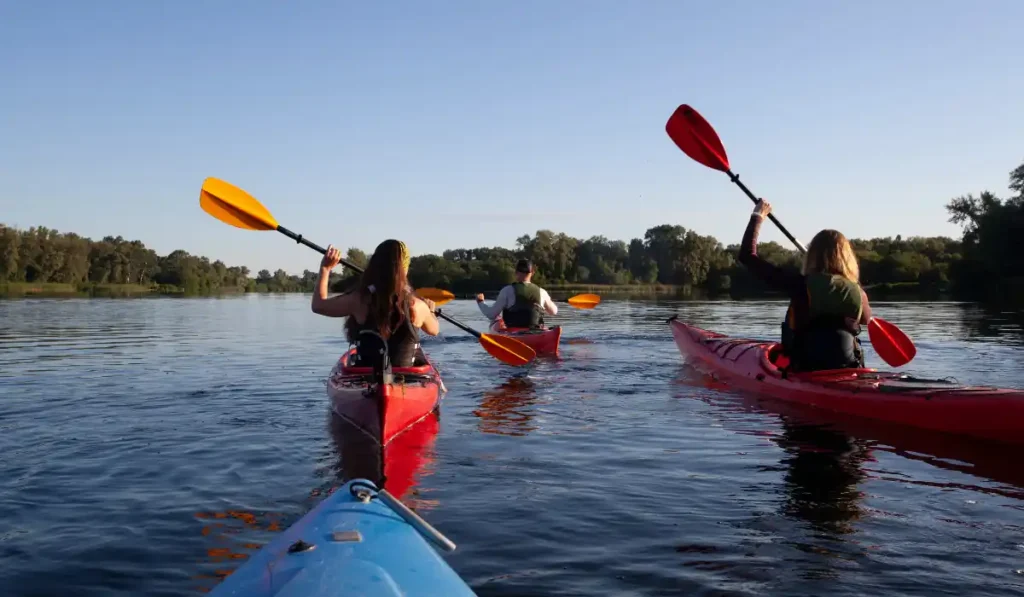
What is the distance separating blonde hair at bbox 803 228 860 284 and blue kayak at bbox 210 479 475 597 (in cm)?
571

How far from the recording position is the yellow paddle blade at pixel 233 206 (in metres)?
7.12

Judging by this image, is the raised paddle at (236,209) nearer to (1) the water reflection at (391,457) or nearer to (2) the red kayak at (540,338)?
(1) the water reflection at (391,457)

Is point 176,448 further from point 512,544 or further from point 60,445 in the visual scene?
point 512,544

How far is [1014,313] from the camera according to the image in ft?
79.8

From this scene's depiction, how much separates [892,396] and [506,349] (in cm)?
378

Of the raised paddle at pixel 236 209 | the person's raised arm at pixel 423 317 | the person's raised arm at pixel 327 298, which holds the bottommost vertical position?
the person's raised arm at pixel 423 317

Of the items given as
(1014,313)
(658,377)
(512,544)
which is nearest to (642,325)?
(658,377)

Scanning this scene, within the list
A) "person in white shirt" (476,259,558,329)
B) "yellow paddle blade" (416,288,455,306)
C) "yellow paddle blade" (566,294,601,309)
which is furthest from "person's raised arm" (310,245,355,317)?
"yellow paddle blade" (566,294,601,309)

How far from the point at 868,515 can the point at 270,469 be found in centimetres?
372

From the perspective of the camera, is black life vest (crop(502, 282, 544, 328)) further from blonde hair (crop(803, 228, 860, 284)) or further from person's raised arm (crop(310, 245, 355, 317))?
person's raised arm (crop(310, 245, 355, 317))

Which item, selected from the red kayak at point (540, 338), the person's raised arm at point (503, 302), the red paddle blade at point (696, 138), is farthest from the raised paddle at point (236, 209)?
the person's raised arm at point (503, 302)

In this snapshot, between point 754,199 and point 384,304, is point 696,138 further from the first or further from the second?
point 384,304

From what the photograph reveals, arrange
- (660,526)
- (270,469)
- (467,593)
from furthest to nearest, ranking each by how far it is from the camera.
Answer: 1. (270,469)
2. (660,526)
3. (467,593)

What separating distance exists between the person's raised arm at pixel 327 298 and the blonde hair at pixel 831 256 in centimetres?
437
